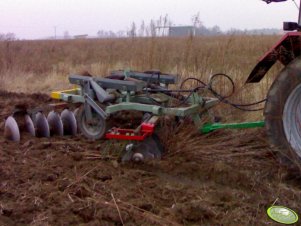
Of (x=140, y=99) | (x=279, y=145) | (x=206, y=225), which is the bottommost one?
(x=206, y=225)

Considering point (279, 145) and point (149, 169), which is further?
point (149, 169)

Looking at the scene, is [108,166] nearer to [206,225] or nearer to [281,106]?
[206,225]

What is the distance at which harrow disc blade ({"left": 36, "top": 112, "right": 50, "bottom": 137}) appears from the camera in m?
5.07

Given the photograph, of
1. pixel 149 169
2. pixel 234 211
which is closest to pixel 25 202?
pixel 149 169

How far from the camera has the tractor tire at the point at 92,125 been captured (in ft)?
15.8

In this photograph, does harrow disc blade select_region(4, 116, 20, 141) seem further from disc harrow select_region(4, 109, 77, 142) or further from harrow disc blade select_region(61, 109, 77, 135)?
harrow disc blade select_region(61, 109, 77, 135)

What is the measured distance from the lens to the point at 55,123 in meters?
5.15

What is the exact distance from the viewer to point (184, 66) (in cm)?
667

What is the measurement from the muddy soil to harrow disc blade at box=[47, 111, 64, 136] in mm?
169

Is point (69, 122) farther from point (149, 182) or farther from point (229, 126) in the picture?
point (229, 126)

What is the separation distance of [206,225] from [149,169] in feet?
3.98

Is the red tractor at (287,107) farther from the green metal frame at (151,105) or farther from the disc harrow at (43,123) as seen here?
the disc harrow at (43,123)

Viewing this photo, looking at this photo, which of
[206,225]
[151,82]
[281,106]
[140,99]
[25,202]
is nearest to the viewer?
[206,225]

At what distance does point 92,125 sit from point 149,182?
143 cm
